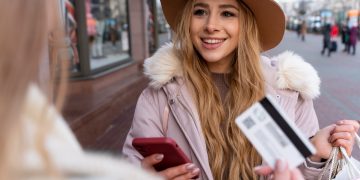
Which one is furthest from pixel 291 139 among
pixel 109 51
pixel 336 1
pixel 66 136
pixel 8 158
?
pixel 336 1

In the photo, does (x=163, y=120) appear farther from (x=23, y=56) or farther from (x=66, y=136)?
(x=23, y=56)

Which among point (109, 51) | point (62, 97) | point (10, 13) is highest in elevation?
point (10, 13)

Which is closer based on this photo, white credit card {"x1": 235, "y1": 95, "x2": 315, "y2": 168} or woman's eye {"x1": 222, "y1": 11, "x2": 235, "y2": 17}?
white credit card {"x1": 235, "y1": 95, "x2": 315, "y2": 168}

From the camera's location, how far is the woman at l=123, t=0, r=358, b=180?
5.91 feet

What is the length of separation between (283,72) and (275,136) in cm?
89

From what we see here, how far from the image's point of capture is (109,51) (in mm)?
10984

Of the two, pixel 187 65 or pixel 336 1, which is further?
pixel 336 1

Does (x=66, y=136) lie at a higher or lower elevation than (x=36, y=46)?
lower

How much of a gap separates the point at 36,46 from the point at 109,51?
10.6 meters

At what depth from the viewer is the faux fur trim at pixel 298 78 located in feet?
6.17

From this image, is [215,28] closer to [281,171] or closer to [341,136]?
[341,136]

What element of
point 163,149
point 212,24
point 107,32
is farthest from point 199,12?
point 107,32

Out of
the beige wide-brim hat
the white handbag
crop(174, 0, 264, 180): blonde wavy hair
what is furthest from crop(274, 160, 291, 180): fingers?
the beige wide-brim hat

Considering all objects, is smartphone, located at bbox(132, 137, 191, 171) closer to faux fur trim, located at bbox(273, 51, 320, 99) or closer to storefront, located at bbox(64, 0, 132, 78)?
faux fur trim, located at bbox(273, 51, 320, 99)
